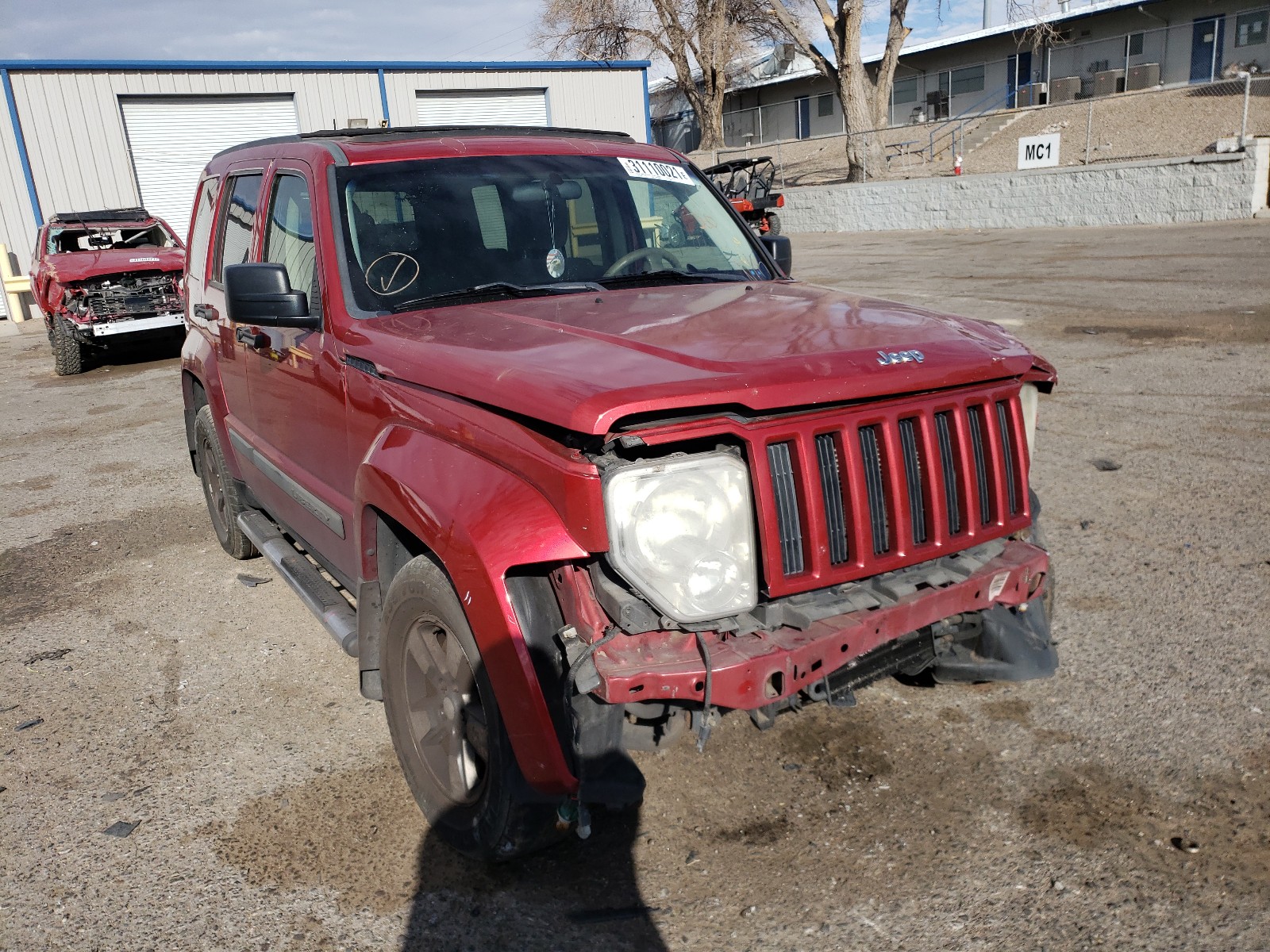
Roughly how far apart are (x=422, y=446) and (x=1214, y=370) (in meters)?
7.50

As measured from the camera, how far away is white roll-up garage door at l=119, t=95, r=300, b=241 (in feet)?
71.3

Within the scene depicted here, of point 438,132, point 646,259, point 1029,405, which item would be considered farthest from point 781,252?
point 1029,405

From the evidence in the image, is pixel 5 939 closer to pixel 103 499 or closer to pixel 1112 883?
pixel 1112 883

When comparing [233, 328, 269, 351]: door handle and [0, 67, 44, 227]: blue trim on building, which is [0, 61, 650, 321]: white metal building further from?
[233, 328, 269, 351]: door handle

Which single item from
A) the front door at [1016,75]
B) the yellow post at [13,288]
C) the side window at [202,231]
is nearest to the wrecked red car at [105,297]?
the yellow post at [13,288]

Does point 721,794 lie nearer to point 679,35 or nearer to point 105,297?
Answer: point 105,297

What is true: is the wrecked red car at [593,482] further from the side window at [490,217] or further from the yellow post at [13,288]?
the yellow post at [13,288]

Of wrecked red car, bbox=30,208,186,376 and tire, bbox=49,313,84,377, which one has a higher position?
wrecked red car, bbox=30,208,186,376

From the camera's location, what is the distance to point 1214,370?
8.09 m

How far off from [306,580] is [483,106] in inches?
941

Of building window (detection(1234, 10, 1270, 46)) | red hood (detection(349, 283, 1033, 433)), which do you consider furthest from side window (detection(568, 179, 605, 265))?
building window (detection(1234, 10, 1270, 46))

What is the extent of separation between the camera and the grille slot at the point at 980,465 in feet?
9.09

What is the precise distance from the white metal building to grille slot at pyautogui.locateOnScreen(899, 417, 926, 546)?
17.9 metres

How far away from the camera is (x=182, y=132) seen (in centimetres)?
2216
